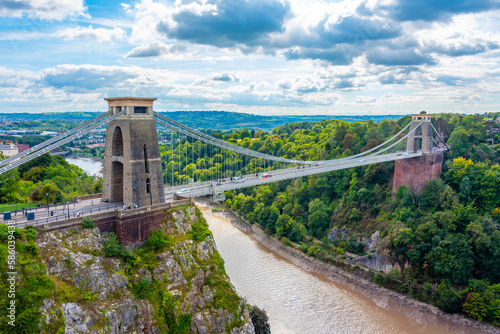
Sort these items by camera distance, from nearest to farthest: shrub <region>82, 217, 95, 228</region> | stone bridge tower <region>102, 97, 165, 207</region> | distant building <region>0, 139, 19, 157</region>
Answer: shrub <region>82, 217, 95, 228</region> → stone bridge tower <region>102, 97, 165, 207</region> → distant building <region>0, 139, 19, 157</region>

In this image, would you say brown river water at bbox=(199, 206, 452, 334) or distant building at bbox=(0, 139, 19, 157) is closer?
brown river water at bbox=(199, 206, 452, 334)

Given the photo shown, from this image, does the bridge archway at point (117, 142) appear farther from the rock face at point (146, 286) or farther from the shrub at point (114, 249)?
the shrub at point (114, 249)

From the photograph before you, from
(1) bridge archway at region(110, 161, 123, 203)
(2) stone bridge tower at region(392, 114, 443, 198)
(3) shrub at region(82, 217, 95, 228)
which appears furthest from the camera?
(2) stone bridge tower at region(392, 114, 443, 198)

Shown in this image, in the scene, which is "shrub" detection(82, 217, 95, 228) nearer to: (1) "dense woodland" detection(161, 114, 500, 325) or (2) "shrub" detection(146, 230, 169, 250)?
(2) "shrub" detection(146, 230, 169, 250)

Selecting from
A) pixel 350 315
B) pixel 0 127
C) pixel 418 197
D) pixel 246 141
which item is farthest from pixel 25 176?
pixel 0 127

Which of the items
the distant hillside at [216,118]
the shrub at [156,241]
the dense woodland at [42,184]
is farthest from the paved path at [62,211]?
the distant hillside at [216,118]

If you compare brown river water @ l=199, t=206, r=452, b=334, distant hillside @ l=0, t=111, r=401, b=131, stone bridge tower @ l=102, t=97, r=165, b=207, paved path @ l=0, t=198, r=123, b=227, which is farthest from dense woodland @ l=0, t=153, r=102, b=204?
distant hillside @ l=0, t=111, r=401, b=131
